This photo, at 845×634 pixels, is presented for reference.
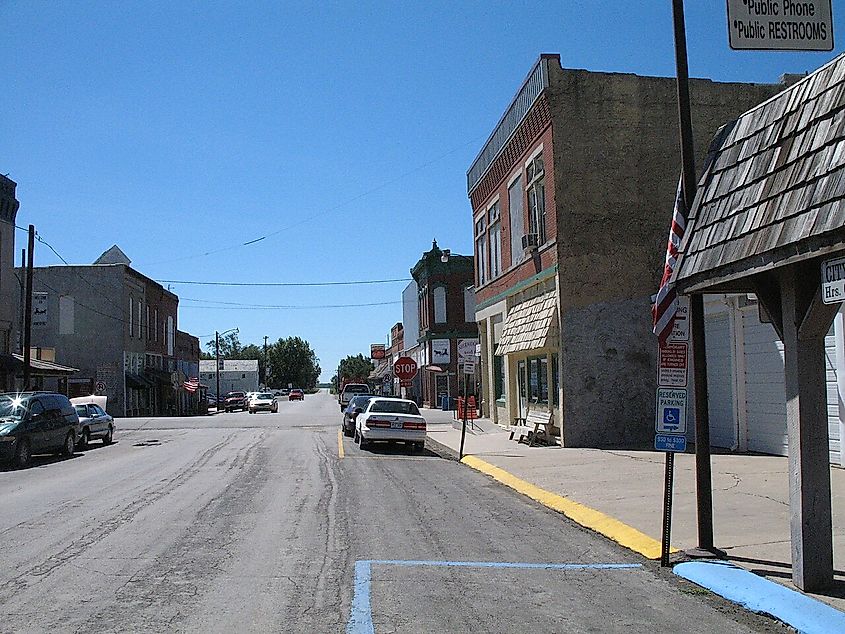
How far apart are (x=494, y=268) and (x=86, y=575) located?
83.3 feet

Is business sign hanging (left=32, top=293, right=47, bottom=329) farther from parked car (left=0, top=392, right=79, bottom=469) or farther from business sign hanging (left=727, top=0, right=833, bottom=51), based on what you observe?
business sign hanging (left=727, top=0, right=833, bottom=51)

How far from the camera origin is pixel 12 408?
21094 millimetres

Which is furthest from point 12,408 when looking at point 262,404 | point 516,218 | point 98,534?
point 262,404

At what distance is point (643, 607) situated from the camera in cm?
724

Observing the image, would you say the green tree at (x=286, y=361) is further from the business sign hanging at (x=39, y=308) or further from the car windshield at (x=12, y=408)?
the car windshield at (x=12, y=408)

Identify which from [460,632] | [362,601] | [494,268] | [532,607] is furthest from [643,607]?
[494,268]

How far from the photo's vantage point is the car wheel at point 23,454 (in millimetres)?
19922

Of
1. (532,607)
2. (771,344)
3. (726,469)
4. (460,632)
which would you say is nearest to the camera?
(460,632)

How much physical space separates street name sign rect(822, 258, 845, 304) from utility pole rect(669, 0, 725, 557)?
2192 mm

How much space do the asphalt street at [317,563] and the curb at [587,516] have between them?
208 millimetres

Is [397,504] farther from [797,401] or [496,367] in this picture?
[496,367]

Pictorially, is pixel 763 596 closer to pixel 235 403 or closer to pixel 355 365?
pixel 235 403

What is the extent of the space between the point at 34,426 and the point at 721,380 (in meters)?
16.8

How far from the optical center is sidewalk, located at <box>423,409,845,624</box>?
9.02m
